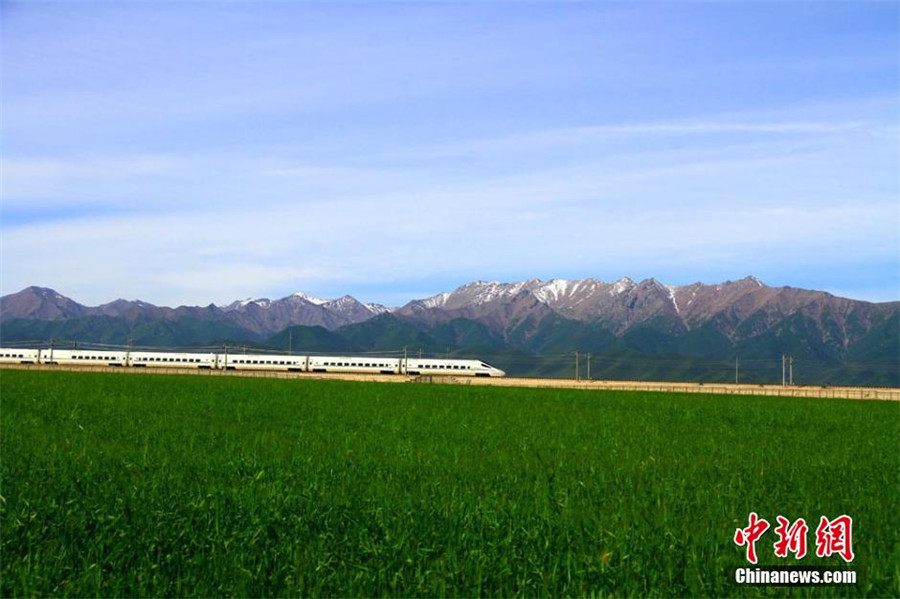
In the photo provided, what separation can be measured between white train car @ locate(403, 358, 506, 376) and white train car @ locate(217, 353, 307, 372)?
1444 cm

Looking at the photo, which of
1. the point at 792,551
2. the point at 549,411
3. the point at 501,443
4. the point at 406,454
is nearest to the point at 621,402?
the point at 549,411

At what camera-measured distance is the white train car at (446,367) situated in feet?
349

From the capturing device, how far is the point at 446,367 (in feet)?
354

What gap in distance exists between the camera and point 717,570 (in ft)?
32.4

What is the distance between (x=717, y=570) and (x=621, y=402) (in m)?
34.2

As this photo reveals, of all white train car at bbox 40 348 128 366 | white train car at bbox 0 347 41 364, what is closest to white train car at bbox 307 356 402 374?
white train car at bbox 40 348 128 366

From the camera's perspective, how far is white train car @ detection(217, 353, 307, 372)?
111125mm

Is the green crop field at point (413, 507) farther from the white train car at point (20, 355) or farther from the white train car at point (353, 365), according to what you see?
the white train car at point (20, 355)

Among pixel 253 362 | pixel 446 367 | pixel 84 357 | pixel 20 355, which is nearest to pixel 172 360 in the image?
pixel 253 362

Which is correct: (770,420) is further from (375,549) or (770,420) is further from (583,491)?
(375,549)

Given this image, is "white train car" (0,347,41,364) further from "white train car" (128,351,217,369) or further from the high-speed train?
"white train car" (128,351,217,369)

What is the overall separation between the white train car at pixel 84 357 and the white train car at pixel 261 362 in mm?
12785

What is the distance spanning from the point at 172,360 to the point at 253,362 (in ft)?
36.3

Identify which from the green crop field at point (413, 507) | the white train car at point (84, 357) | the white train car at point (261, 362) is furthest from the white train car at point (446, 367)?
the green crop field at point (413, 507)
